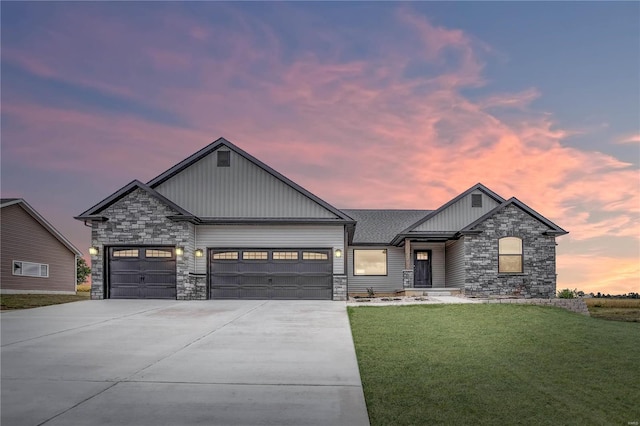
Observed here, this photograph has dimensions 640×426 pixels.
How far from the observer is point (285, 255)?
21906mm

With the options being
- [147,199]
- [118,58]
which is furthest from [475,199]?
[118,58]

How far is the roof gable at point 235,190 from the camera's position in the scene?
22.0 metres

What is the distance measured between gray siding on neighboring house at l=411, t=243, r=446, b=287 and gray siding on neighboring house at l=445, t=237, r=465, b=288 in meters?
0.53

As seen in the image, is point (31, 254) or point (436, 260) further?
point (31, 254)

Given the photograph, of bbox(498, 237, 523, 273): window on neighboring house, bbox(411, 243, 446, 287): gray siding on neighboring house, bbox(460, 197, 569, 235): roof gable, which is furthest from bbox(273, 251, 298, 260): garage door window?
bbox(498, 237, 523, 273): window on neighboring house

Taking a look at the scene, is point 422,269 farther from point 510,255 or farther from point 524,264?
point 524,264

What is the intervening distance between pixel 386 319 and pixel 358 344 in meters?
3.98

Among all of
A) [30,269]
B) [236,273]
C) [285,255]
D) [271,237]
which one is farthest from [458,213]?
[30,269]

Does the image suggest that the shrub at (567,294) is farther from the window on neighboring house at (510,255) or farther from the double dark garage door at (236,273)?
the double dark garage door at (236,273)

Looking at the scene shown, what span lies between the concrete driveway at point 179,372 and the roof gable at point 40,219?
18.2 metres

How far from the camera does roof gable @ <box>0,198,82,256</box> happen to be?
29.4 metres

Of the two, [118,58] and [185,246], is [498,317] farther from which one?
[118,58]

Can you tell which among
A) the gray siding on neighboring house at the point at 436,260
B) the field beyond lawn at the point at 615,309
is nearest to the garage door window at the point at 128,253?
the gray siding on neighboring house at the point at 436,260

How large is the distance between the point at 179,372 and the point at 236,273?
14.2 metres
